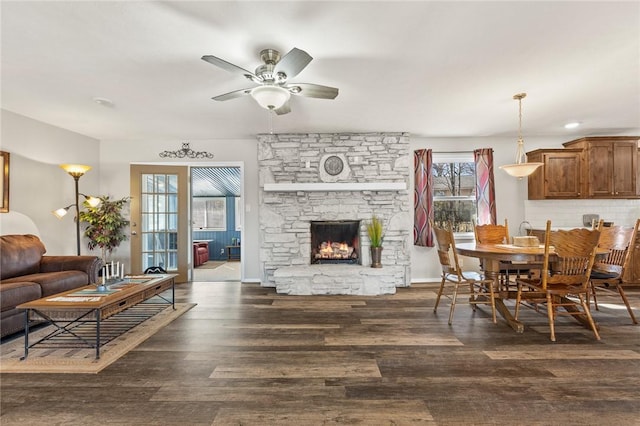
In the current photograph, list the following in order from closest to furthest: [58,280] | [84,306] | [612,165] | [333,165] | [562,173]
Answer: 1. [84,306]
2. [58,280]
3. [612,165]
4. [562,173]
5. [333,165]

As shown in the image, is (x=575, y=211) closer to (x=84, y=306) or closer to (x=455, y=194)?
(x=455, y=194)

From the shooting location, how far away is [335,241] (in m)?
5.11

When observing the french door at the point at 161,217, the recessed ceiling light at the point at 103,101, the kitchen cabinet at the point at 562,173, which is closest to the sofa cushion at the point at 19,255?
the french door at the point at 161,217

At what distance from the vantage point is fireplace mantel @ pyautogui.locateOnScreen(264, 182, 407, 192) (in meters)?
4.61

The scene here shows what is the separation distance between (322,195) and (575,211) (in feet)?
13.5

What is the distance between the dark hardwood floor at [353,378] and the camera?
1684mm

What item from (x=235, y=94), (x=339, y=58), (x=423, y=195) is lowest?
(x=423, y=195)

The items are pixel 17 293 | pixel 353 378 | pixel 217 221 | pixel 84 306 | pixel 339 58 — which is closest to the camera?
pixel 353 378

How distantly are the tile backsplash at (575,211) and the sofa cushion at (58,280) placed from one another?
6.27 m

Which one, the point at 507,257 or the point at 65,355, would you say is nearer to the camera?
the point at 65,355

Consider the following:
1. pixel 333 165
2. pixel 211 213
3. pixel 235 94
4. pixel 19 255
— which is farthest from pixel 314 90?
pixel 211 213

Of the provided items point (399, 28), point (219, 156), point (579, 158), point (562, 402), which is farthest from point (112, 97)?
point (579, 158)

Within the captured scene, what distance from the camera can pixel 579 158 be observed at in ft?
15.3

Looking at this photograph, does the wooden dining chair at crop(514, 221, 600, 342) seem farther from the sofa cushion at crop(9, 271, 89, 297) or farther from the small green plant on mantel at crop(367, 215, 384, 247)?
the sofa cushion at crop(9, 271, 89, 297)
